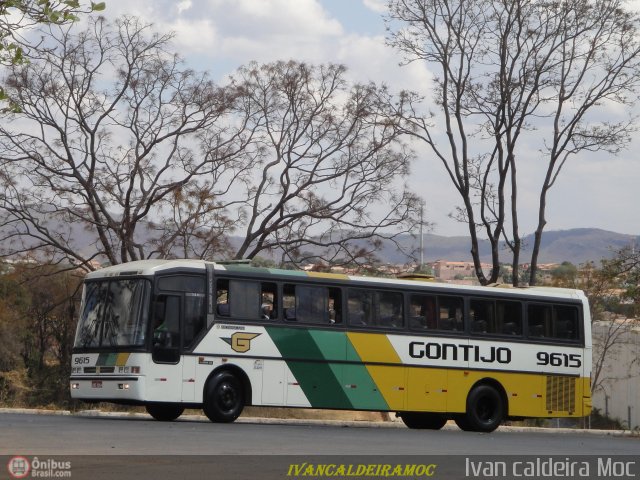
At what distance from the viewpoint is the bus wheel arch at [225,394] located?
23078 mm

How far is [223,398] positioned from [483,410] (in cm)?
642

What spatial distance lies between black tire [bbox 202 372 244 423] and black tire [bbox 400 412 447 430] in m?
5.52

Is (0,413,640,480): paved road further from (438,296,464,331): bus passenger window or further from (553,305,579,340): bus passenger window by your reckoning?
(553,305,579,340): bus passenger window

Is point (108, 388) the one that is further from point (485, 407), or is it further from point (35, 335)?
point (35, 335)

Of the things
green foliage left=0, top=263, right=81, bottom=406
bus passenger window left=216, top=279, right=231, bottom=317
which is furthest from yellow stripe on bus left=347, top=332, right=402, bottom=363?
green foliage left=0, top=263, right=81, bottom=406

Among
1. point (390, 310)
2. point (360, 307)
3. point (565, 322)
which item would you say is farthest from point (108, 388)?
point (565, 322)

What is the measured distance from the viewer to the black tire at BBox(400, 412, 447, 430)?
2798 cm

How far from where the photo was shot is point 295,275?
24656 mm

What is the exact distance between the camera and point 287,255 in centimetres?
4216

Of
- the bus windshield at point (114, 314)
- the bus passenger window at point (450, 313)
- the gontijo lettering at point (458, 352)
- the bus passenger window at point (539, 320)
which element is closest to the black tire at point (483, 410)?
the gontijo lettering at point (458, 352)

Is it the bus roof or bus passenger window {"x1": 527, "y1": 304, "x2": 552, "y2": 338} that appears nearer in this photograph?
the bus roof

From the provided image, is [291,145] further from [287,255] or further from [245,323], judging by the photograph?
[245,323]
